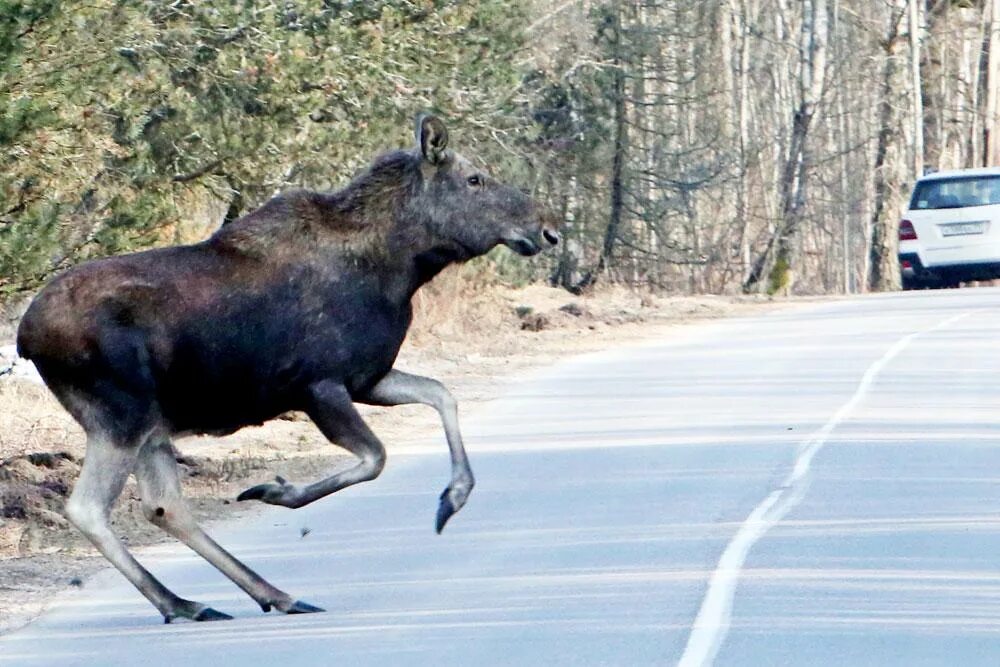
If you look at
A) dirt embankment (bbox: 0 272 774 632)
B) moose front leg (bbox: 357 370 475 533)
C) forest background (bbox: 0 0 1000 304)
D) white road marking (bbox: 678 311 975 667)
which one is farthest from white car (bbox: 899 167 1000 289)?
moose front leg (bbox: 357 370 475 533)

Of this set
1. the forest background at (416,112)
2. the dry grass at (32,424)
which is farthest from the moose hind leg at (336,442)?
the dry grass at (32,424)

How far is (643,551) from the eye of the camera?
10789 millimetres

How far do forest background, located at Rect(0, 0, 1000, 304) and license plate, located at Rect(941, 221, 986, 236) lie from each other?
399 cm

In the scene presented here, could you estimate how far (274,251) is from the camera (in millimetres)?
9844

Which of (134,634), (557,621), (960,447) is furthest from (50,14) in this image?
(960,447)

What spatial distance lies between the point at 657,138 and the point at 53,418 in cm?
2192

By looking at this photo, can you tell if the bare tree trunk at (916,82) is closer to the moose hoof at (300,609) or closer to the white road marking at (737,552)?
the white road marking at (737,552)

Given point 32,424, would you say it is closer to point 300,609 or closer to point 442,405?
point 442,405

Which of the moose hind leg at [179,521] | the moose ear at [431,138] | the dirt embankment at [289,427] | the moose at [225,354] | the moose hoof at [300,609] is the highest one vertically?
the moose ear at [431,138]

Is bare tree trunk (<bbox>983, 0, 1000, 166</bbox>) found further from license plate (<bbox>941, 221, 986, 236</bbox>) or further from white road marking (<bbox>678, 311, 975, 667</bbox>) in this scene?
white road marking (<bbox>678, 311, 975, 667</bbox>)

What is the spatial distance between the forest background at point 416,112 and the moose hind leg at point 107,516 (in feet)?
11.8

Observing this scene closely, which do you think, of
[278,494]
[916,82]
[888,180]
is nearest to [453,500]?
[278,494]

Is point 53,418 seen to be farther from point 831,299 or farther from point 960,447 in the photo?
point 831,299

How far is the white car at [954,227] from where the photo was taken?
3391 cm
